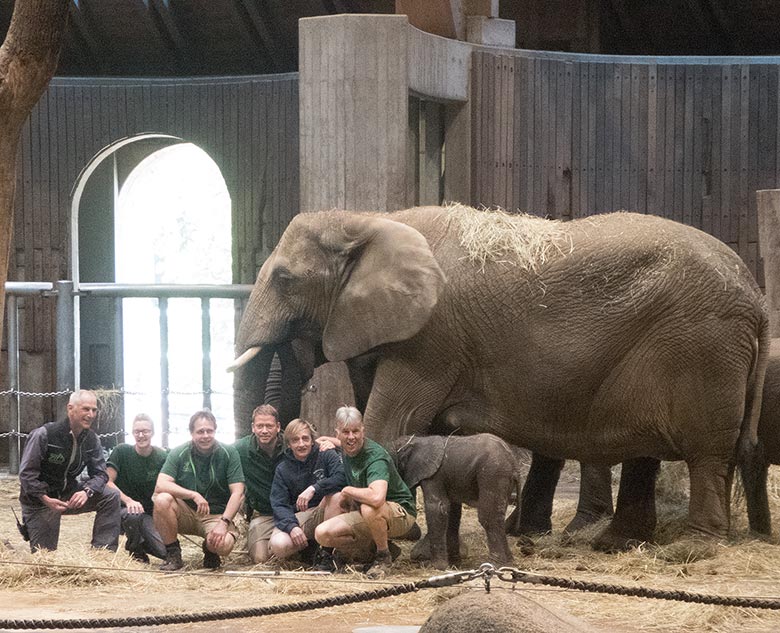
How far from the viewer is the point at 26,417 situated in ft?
47.1

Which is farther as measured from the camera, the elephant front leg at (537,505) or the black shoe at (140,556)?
the elephant front leg at (537,505)

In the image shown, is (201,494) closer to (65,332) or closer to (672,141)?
(65,332)

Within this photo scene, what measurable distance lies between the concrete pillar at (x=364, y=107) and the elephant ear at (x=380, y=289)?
1853mm

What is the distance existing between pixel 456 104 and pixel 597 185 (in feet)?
5.76

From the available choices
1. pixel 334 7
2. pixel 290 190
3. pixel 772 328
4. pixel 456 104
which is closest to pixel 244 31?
pixel 334 7

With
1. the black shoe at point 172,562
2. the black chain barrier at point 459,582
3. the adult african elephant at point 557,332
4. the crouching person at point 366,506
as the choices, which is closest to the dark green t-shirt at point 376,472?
the crouching person at point 366,506

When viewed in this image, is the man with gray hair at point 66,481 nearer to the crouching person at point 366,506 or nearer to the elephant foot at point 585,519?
→ the crouching person at point 366,506

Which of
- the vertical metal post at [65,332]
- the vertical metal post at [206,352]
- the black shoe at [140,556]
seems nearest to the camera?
the black shoe at [140,556]

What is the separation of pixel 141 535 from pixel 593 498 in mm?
2854

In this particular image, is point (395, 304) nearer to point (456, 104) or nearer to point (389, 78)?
point (389, 78)

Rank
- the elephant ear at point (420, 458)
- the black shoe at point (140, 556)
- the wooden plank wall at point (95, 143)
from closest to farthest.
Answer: the elephant ear at point (420, 458) < the black shoe at point (140, 556) < the wooden plank wall at point (95, 143)

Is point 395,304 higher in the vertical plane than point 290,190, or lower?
lower

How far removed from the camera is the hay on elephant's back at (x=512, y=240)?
317 inches

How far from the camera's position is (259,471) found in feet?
25.8
